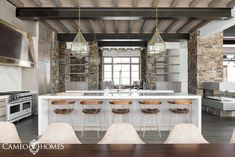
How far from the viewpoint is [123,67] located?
20328mm

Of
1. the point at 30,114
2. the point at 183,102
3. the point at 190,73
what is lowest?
the point at 30,114

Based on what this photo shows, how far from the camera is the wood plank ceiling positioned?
745cm

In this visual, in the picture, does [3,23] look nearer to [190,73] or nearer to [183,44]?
[190,73]

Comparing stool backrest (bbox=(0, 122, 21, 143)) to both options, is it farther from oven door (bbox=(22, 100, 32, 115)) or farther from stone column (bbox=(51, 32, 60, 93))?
stone column (bbox=(51, 32, 60, 93))

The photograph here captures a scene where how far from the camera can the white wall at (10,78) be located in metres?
8.09

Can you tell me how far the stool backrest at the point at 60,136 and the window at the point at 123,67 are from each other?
17.0 meters

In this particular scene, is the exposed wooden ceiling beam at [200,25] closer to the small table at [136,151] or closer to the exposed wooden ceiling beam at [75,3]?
the exposed wooden ceiling beam at [75,3]

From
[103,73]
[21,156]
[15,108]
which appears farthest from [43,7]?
[103,73]

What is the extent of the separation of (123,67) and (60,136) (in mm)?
17423

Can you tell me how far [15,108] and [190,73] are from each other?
7277 mm

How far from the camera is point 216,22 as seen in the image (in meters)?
9.20

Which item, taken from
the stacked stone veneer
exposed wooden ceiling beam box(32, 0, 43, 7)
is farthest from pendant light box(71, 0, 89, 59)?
the stacked stone veneer

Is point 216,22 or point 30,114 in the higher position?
point 216,22

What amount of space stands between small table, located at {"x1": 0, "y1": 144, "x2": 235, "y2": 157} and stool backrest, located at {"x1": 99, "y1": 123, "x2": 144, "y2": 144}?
22.4 inches
